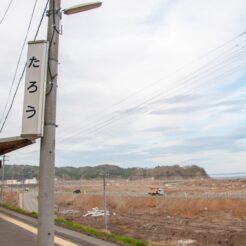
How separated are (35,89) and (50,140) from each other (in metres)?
0.64

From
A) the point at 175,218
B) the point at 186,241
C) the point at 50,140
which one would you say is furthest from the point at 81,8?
the point at 175,218

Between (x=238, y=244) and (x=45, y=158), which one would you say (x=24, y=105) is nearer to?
(x=45, y=158)

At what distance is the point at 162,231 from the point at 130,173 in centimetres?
14947

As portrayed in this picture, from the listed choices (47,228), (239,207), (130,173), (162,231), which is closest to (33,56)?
(47,228)

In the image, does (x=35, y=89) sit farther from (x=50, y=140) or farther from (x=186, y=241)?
(x=186, y=241)

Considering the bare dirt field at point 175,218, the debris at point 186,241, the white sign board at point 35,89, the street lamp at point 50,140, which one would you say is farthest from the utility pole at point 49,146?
the debris at point 186,241

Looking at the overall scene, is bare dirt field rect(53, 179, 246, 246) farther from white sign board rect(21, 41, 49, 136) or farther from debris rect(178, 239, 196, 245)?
white sign board rect(21, 41, 49, 136)

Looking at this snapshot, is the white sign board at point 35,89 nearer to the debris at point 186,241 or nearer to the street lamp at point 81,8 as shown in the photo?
the street lamp at point 81,8

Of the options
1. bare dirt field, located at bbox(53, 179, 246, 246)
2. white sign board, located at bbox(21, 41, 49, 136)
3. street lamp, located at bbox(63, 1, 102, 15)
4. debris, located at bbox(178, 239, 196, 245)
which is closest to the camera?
white sign board, located at bbox(21, 41, 49, 136)

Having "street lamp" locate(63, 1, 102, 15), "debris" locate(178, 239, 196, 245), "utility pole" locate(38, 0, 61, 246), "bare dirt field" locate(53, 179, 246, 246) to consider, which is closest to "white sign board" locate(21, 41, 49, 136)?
"utility pole" locate(38, 0, 61, 246)

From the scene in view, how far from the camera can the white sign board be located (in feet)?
16.9

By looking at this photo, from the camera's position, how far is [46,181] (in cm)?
524

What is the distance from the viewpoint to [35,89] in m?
→ 5.25

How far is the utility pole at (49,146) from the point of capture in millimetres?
5207
